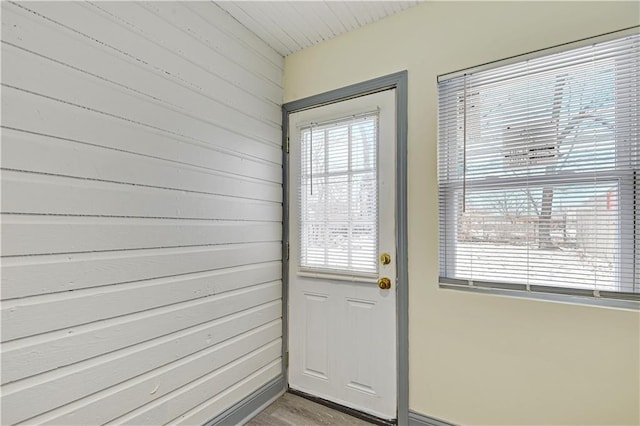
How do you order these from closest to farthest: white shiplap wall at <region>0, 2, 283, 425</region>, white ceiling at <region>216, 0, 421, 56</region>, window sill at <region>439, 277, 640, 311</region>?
white shiplap wall at <region>0, 2, 283, 425</region> → window sill at <region>439, 277, 640, 311</region> → white ceiling at <region>216, 0, 421, 56</region>

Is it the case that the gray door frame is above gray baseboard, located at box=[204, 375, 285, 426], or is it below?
above

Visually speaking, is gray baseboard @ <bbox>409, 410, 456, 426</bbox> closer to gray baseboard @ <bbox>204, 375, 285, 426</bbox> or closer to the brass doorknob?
the brass doorknob

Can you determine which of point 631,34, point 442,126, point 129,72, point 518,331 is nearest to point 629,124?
point 631,34

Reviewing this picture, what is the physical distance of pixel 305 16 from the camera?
6.48 ft

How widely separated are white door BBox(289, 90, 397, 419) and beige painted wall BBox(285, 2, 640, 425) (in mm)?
168

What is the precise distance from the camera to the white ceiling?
6.14ft

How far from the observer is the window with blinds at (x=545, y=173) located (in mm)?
1407

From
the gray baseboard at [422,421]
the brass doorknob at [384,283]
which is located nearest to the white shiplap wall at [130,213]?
the brass doorknob at [384,283]

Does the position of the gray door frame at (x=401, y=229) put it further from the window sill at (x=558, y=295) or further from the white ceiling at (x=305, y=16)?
the white ceiling at (x=305, y=16)

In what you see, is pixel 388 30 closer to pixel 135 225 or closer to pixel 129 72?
pixel 129 72

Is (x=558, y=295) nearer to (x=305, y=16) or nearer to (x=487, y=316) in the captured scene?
(x=487, y=316)

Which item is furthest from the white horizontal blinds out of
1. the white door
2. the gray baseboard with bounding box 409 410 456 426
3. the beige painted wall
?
the gray baseboard with bounding box 409 410 456 426

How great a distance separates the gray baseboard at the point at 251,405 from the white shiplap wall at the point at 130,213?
0.17 ft

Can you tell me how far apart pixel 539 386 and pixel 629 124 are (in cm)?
133
